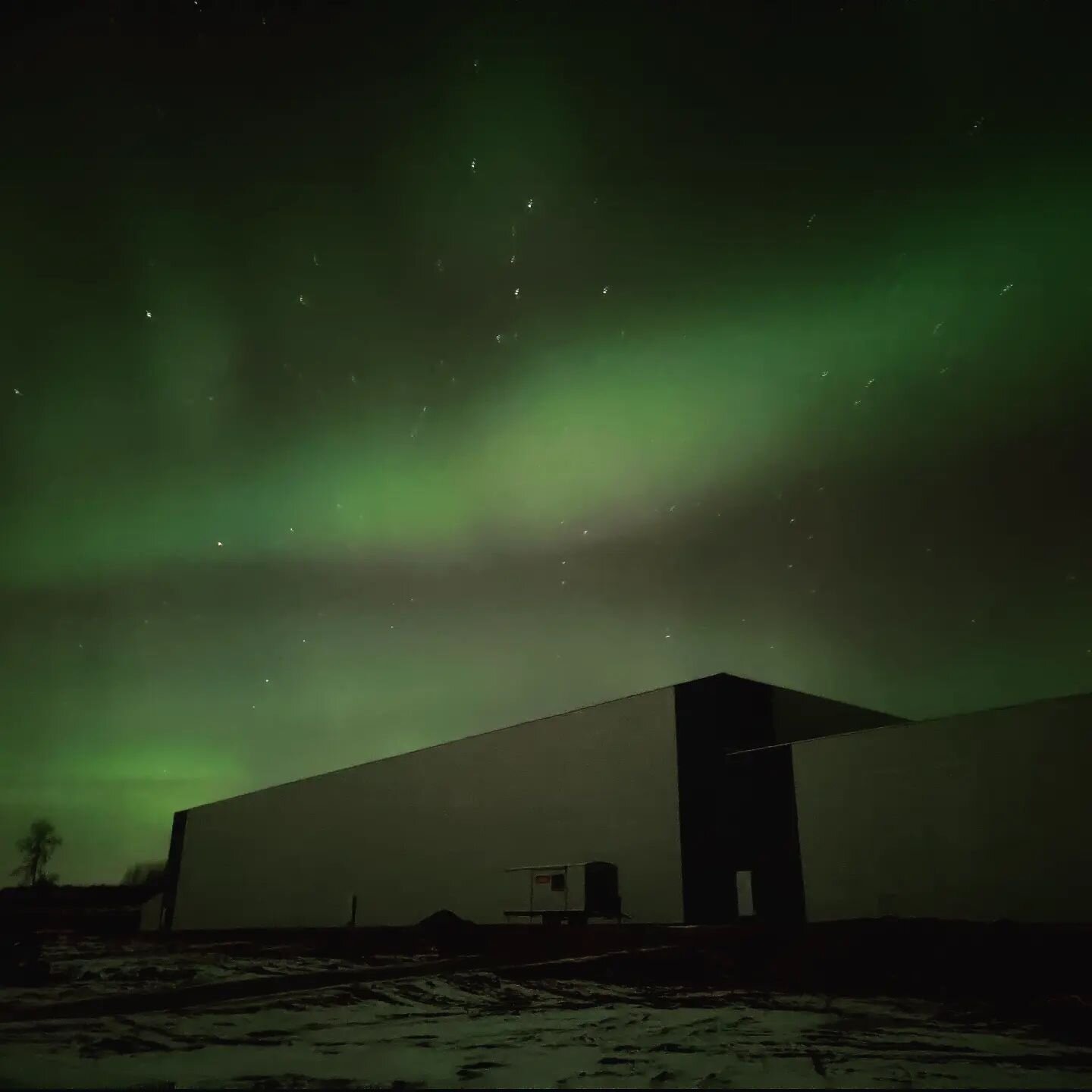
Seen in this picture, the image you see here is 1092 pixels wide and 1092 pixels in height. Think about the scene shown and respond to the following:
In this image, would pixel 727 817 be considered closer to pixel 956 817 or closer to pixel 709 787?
pixel 709 787

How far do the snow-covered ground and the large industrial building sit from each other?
9.15m

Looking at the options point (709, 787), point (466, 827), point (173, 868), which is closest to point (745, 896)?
point (709, 787)

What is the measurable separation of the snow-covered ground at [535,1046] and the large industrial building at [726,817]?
9.15 m

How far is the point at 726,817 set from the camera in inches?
881

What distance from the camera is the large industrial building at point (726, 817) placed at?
17.0 meters

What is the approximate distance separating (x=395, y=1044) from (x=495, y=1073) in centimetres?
166

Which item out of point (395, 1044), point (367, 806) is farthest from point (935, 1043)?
point (367, 806)

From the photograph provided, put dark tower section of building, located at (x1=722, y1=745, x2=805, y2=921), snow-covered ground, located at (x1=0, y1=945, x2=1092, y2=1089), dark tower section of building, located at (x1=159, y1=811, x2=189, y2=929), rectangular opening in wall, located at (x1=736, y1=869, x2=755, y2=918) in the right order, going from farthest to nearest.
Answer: dark tower section of building, located at (x1=159, y1=811, x2=189, y2=929) < dark tower section of building, located at (x1=722, y1=745, x2=805, y2=921) < rectangular opening in wall, located at (x1=736, y1=869, x2=755, y2=918) < snow-covered ground, located at (x1=0, y1=945, x2=1092, y2=1089)

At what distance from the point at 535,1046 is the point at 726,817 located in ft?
54.2

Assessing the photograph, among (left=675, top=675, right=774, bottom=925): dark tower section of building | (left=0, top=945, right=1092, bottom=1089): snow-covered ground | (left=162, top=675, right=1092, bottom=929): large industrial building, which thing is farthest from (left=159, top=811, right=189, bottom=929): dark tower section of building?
(left=0, top=945, right=1092, bottom=1089): snow-covered ground

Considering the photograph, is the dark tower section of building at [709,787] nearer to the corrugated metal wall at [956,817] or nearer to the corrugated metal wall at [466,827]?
the corrugated metal wall at [466,827]

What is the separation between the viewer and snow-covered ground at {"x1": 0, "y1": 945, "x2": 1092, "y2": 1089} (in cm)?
558

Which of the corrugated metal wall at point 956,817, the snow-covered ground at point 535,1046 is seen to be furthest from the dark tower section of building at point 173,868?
the snow-covered ground at point 535,1046

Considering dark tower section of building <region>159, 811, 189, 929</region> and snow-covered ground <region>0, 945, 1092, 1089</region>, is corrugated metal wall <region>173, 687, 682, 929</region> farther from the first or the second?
snow-covered ground <region>0, 945, 1092, 1089</region>
